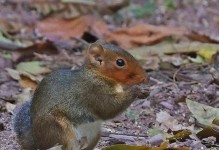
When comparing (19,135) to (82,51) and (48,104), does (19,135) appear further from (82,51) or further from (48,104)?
(82,51)

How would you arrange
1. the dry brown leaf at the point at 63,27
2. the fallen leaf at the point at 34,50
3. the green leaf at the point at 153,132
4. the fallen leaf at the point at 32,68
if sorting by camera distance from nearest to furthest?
the green leaf at the point at 153,132 → the fallen leaf at the point at 32,68 → the fallen leaf at the point at 34,50 → the dry brown leaf at the point at 63,27

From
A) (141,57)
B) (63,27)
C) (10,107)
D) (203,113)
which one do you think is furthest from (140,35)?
(203,113)

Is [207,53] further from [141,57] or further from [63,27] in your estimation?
[63,27]

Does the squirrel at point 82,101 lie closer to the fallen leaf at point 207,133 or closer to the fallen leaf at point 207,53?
the fallen leaf at point 207,133

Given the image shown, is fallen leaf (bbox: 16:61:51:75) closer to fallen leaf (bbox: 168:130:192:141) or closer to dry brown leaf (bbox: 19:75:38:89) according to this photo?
dry brown leaf (bbox: 19:75:38:89)

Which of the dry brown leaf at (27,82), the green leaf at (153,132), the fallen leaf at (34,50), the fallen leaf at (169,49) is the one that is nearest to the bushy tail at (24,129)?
the green leaf at (153,132)

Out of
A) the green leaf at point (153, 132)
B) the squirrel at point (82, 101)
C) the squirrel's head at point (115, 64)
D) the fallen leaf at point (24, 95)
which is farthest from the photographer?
the fallen leaf at point (24, 95)
